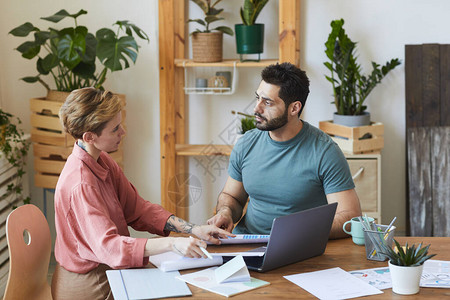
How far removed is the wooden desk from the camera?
179cm

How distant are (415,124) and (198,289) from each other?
2585 millimetres

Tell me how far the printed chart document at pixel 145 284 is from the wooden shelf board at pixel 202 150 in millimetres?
1964

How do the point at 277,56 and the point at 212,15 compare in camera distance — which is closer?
the point at 212,15

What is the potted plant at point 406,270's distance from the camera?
176 cm

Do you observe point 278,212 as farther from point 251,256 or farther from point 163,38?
point 163,38

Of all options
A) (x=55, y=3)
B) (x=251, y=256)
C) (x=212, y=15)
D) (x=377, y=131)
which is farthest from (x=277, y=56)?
(x=251, y=256)

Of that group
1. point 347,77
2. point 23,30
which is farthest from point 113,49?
point 347,77

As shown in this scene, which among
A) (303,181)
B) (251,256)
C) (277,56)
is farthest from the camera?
(277,56)

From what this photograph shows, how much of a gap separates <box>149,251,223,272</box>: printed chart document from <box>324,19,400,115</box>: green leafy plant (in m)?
2.01

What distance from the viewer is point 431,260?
81.0 inches

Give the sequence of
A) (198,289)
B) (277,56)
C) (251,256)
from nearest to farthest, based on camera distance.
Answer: (198,289) → (251,256) → (277,56)

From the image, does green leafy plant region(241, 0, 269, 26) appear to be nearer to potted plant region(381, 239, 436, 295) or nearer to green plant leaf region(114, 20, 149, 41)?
green plant leaf region(114, 20, 149, 41)

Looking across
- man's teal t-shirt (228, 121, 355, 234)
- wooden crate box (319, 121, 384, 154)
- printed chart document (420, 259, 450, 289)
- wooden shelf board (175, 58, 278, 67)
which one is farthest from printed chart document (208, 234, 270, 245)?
wooden shelf board (175, 58, 278, 67)

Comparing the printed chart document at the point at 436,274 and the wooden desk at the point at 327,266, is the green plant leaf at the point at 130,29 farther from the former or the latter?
the printed chart document at the point at 436,274
